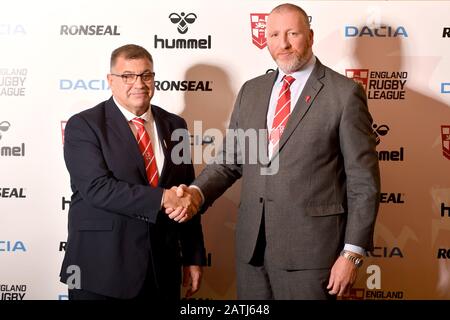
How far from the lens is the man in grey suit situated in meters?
2.29

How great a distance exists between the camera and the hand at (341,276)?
7.39 ft

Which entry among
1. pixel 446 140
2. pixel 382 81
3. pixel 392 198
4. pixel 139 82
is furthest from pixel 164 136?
pixel 446 140

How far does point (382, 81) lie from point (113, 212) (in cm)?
182

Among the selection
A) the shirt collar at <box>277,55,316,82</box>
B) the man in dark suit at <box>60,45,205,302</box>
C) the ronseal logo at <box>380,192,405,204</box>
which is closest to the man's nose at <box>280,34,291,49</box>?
the shirt collar at <box>277,55,316,82</box>

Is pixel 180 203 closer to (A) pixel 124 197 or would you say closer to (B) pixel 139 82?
(A) pixel 124 197

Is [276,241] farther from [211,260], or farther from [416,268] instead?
[416,268]

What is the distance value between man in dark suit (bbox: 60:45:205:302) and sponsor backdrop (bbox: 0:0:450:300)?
0.70 metres

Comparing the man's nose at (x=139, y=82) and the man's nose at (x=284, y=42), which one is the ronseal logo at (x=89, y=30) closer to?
the man's nose at (x=139, y=82)

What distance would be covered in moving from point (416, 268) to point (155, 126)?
6.19 feet

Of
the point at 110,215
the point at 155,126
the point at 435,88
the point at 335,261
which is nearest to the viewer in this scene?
the point at 335,261

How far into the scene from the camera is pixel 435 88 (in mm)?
3297

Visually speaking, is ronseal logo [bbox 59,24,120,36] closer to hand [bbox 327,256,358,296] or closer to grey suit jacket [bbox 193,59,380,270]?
grey suit jacket [bbox 193,59,380,270]

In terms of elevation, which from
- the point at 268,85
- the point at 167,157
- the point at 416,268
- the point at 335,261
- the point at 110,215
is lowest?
the point at 416,268
